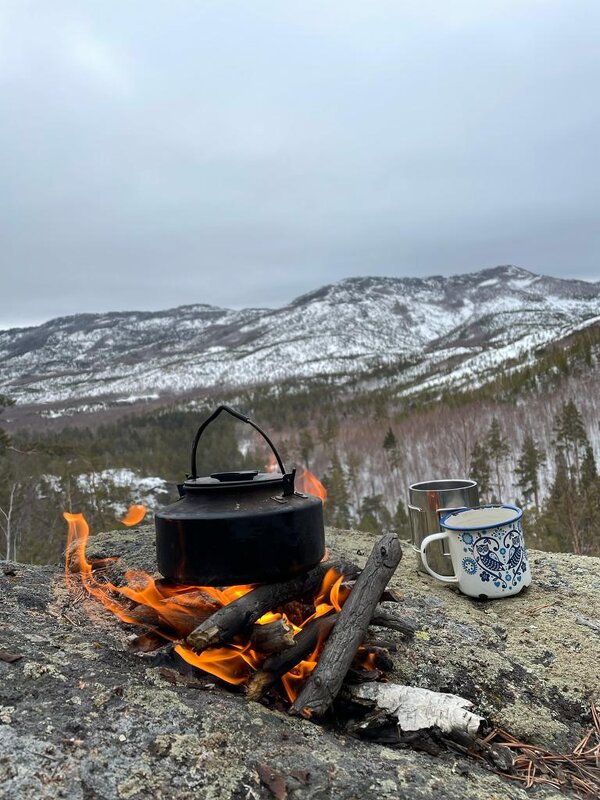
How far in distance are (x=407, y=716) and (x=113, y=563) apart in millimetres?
3117

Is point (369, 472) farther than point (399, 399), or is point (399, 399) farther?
point (399, 399)

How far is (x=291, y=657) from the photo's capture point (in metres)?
2.75

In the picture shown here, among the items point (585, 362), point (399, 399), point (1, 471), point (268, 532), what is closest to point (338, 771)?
point (268, 532)

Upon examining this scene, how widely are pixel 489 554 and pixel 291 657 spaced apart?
193cm

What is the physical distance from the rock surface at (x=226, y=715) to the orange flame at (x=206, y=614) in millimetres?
134

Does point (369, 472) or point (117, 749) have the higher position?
point (117, 749)

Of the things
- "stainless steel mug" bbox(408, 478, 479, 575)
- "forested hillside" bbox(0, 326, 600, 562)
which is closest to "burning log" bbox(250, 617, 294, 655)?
"stainless steel mug" bbox(408, 478, 479, 575)

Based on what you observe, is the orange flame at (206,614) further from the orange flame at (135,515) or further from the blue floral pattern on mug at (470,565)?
the blue floral pattern on mug at (470,565)

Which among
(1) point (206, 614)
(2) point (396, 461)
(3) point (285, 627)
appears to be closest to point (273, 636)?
(3) point (285, 627)

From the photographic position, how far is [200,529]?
279 centimetres

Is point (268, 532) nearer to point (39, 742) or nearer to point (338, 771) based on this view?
point (338, 771)

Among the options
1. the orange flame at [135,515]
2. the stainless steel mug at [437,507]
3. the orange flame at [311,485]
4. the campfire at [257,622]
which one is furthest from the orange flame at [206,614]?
the stainless steel mug at [437,507]

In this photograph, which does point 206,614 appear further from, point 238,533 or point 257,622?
point 238,533

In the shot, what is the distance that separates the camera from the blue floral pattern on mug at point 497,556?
3.91 meters
